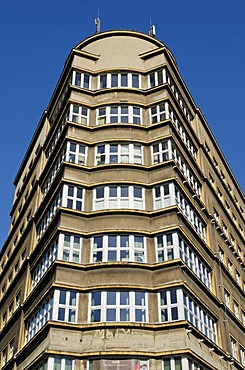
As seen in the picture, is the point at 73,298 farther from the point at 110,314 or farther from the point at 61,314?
the point at 110,314

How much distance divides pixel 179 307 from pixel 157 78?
1783cm

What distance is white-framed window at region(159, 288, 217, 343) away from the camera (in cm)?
2803

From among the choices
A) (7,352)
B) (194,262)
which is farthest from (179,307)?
(7,352)

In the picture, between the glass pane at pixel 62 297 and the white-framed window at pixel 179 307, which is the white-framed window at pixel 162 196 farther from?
the glass pane at pixel 62 297

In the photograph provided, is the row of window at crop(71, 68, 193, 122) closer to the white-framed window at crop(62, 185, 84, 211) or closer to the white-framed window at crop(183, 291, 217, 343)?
the white-framed window at crop(62, 185, 84, 211)

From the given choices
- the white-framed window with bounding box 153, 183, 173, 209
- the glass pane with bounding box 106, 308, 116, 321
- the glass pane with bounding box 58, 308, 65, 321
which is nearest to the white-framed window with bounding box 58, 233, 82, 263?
the glass pane with bounding box 58, 308, 65, 321

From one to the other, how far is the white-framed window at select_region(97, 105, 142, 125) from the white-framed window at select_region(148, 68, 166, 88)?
265 centimetres

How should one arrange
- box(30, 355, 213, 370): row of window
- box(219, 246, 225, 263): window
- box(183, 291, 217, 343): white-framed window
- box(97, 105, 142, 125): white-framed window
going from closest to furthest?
1. box(30, 355, 213, 370): row of window
2. box(183, 291, 217, 343): white-framed window
3. box(97, 105, 142, 125): white-framed window
4. box(219, 246, 225, 263): window

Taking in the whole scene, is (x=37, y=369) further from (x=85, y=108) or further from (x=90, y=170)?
(x=85, y=108)

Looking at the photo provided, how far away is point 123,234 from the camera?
30.8m

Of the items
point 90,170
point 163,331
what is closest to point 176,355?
point 163,331

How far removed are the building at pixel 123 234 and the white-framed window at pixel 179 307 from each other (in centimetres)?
7

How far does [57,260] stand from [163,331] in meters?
7.20

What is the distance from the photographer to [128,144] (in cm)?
3472
